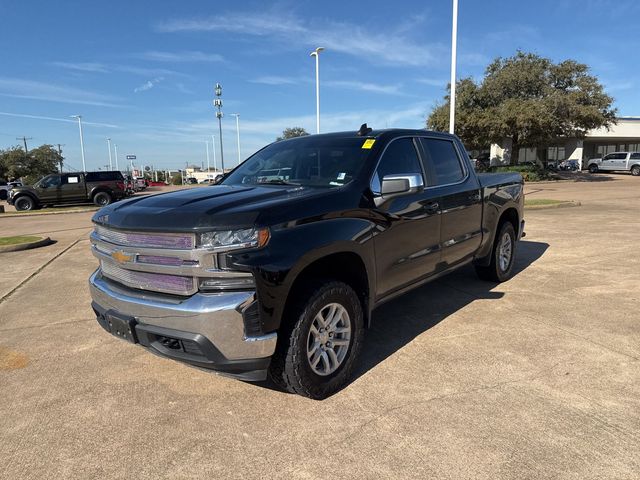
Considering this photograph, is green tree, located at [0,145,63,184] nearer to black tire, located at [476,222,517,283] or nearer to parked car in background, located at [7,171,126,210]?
parked car in background, located at [7,171,126,210]

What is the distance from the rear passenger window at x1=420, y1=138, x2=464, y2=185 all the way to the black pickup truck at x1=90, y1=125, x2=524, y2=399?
10 cm

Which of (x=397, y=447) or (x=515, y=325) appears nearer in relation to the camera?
(x=397, y=447)

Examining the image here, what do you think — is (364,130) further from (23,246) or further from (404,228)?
(23,246)

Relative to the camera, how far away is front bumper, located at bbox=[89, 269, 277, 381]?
8.92ft

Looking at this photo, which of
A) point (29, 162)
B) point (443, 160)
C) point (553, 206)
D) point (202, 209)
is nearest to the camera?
point (202, 209)

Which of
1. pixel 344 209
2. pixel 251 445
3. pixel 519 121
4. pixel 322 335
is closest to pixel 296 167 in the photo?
pixel 344 209

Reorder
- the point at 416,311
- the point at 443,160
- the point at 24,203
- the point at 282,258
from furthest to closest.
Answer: the point at 24,203
the point at 416,311
the point at 443,160
the point at 282,258

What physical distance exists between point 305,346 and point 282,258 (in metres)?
0.61

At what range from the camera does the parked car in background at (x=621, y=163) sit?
40.7 meters

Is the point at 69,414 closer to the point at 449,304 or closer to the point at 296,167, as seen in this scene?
the point at 296,167

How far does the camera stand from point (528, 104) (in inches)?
1151

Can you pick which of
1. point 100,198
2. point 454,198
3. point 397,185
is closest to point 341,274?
point 397,185

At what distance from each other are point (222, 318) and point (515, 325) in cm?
308

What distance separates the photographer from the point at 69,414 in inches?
123
